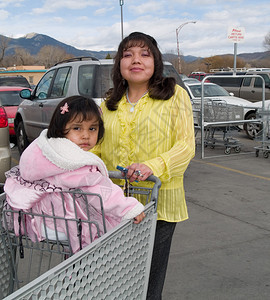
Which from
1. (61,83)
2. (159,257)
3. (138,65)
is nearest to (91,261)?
(159,257)

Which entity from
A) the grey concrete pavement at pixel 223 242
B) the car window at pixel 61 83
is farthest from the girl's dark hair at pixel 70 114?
the car window at pixel 61 83

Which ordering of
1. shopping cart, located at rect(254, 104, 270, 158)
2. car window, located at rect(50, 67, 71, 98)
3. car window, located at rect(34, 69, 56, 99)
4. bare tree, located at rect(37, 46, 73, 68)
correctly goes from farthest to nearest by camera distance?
bare tree, located at rect(37, 46, 73, 68) → shopping cart, located at rect(254, 104, 270, 158) → car window, located at rect(34, 69, 56, 99) → car window, located at rect(50, 67, 71, 98)

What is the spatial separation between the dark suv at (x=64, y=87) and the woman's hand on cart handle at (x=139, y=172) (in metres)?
3.94

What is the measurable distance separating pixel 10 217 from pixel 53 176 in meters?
0.36

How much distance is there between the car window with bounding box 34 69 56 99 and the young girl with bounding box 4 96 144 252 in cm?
610

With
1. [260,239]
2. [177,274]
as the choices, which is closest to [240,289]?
[177,274]

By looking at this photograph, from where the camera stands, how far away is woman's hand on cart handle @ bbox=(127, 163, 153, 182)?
2172mm

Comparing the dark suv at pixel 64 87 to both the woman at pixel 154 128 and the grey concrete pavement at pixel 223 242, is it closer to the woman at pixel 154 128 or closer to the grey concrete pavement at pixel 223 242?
the grey concrete pavement at pixel 223 242

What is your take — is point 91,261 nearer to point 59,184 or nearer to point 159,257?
point 59,184

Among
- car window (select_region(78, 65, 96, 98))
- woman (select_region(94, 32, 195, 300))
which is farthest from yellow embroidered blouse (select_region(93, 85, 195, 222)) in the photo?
car window (select_region(78, 65, 96, 98))

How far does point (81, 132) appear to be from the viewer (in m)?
2.13

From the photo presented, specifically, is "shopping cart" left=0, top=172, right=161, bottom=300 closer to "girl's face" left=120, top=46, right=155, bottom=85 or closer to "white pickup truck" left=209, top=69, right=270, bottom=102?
"girl's face" left=120, top=46, right=155, bottom=85

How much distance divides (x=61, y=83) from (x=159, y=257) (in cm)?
542

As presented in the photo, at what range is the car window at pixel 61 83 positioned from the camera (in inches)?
283
